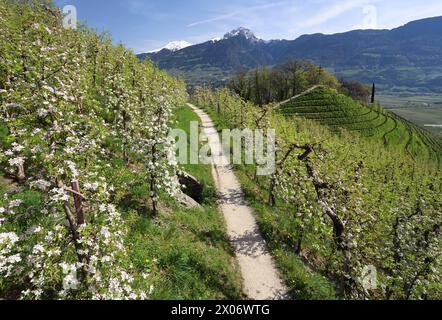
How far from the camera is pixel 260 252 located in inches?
789

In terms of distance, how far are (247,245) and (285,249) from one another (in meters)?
2.72

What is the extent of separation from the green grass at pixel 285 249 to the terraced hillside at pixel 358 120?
76.9m

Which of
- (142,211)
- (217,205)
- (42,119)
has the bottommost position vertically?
(217,205)

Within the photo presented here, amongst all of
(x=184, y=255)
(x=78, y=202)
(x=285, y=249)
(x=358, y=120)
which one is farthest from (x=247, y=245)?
(x=358, y=120)

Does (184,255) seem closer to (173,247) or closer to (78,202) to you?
(173,247)

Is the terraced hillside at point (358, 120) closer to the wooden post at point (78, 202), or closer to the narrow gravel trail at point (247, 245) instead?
the narrow gravel trail at point (247, 245)

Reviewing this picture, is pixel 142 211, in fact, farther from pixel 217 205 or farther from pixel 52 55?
pixel 52 55

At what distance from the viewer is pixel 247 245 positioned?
68.2ft


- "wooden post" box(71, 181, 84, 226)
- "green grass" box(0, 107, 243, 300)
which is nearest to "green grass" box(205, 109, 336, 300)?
"green grass" box(0, 107, 243, 300)

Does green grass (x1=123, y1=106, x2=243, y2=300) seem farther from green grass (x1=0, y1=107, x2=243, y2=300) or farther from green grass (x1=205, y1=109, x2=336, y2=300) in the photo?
green grass (x1=205, y1=109, x2=336, y2=300)

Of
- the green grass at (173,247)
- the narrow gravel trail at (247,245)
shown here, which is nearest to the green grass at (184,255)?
the green grass at (173,247)

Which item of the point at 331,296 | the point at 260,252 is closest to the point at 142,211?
the point at 260,252

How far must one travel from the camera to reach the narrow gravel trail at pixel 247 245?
54.9ft
